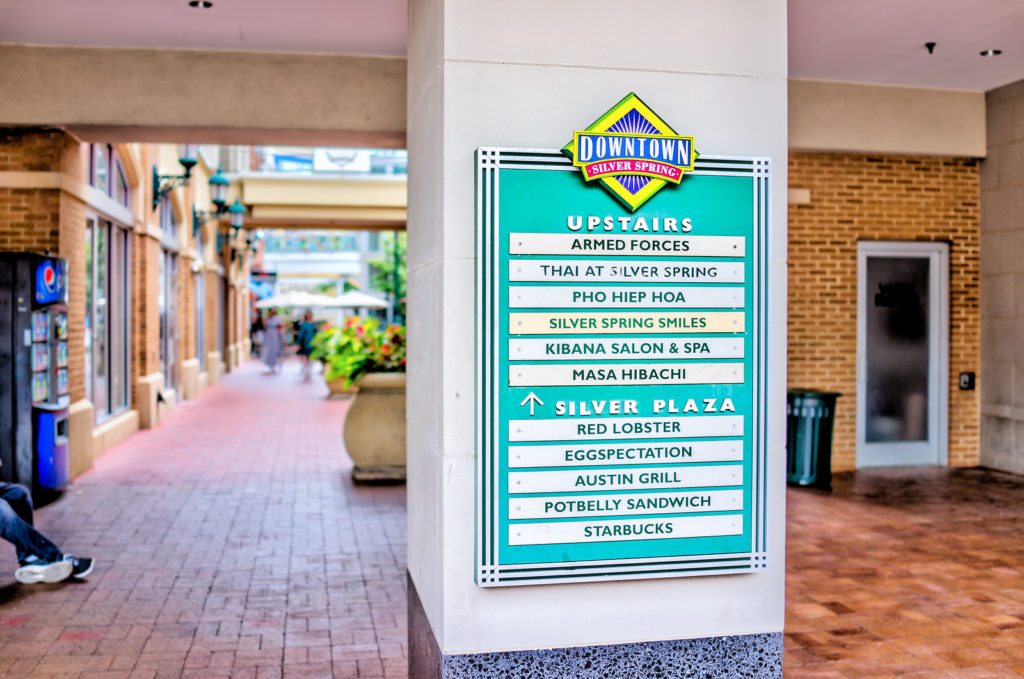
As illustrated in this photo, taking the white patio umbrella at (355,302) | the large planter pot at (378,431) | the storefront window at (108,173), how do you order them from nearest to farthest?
the large planter pot at (378,431), the storefront window at (108,173), the white patio umbrella at (355,302)

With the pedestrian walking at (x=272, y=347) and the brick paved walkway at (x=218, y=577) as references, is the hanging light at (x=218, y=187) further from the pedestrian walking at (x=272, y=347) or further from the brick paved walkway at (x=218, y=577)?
the pedestrian walking at (x=272, y=347)

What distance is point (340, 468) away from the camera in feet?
40.1

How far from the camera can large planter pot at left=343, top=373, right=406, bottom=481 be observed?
36.3ft

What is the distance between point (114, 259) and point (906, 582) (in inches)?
445

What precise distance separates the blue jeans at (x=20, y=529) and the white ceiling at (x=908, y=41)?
7.18 metres

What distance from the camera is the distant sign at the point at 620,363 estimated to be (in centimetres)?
352

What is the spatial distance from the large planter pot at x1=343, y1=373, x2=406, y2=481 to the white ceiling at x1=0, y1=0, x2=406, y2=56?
357 cm

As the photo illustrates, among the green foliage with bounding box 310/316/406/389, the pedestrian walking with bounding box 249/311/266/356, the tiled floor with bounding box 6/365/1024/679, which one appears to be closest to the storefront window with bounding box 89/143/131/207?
Answer: the tiled floor with bounding box 6/365/1024/679

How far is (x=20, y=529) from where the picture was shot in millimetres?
6832

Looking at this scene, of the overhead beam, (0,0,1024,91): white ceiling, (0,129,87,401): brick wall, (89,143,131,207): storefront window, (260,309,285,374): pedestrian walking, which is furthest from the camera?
(260,309,285,374): pedestrian walking

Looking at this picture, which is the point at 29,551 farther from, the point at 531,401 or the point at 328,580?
the point at 531,401

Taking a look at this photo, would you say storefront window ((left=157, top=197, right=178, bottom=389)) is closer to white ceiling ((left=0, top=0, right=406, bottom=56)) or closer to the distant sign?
white ceiling ((left=0, top=0, right=406, bottom=56))

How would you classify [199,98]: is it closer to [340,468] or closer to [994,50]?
[340,468]

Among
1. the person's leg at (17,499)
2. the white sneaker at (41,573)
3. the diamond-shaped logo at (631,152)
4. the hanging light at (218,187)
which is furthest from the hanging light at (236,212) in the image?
the diamond-shaped logo at (631,152)
